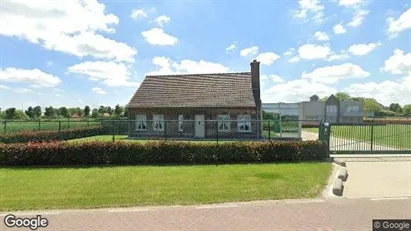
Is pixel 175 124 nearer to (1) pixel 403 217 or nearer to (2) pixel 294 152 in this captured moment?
(2) pixel 294 152

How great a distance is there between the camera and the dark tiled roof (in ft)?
87.6

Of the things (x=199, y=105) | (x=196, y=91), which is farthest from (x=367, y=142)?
(x=196, y=91)

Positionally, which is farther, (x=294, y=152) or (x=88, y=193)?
(x=294, y=152)

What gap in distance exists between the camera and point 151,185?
7957mm

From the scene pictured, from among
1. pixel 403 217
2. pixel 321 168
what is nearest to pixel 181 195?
pixel 403 217

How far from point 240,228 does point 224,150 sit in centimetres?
661

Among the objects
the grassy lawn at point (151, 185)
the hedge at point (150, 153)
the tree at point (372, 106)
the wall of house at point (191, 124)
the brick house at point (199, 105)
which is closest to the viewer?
the grassy lawn at point (151, 185)

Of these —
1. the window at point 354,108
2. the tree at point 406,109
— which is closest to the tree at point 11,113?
the window at point 354,108

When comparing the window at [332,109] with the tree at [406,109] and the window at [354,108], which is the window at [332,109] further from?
the tree at [406,109]

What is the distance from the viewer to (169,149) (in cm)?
1173

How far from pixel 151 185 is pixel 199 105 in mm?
18948

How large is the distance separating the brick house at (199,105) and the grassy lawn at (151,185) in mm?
14078

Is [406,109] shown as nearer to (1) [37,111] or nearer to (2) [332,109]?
(2) [332,109]

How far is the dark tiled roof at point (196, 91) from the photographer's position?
87.6 ft
